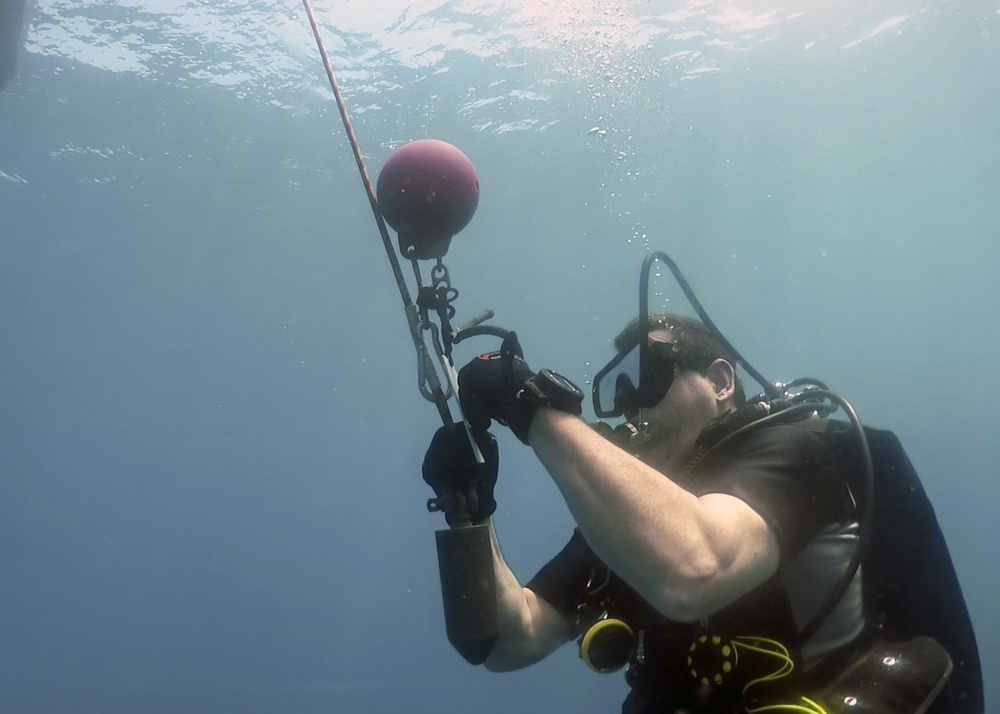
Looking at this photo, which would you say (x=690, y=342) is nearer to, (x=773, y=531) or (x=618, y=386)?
(x=618, y=386)

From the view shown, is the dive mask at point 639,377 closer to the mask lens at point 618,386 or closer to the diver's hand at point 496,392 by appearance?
the mask lens at point 618,386

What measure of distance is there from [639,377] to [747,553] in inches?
40.7

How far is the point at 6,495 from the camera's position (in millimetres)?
65438

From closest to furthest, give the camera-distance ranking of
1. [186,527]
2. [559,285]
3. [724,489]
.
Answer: [724,489] < [559,285] < [186,527]

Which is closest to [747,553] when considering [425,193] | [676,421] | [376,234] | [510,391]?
[510,391]

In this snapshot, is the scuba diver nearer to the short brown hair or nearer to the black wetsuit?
the black wetsuit

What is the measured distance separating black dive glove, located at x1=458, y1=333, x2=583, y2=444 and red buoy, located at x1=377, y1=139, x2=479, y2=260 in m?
0.44

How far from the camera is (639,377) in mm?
2842

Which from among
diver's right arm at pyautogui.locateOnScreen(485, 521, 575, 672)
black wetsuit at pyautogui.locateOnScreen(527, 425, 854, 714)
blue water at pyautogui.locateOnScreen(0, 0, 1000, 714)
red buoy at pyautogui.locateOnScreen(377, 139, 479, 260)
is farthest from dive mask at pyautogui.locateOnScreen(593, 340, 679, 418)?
blue water at pyautogui.locateOnScreen(0, 0, 1000, 714)

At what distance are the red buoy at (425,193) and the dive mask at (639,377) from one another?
0.95m

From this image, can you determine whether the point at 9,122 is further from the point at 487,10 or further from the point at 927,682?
the point at 927,682

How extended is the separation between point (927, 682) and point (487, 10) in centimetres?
1600

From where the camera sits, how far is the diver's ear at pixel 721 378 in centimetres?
297

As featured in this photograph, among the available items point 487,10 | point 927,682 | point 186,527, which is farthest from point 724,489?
point 186,527
